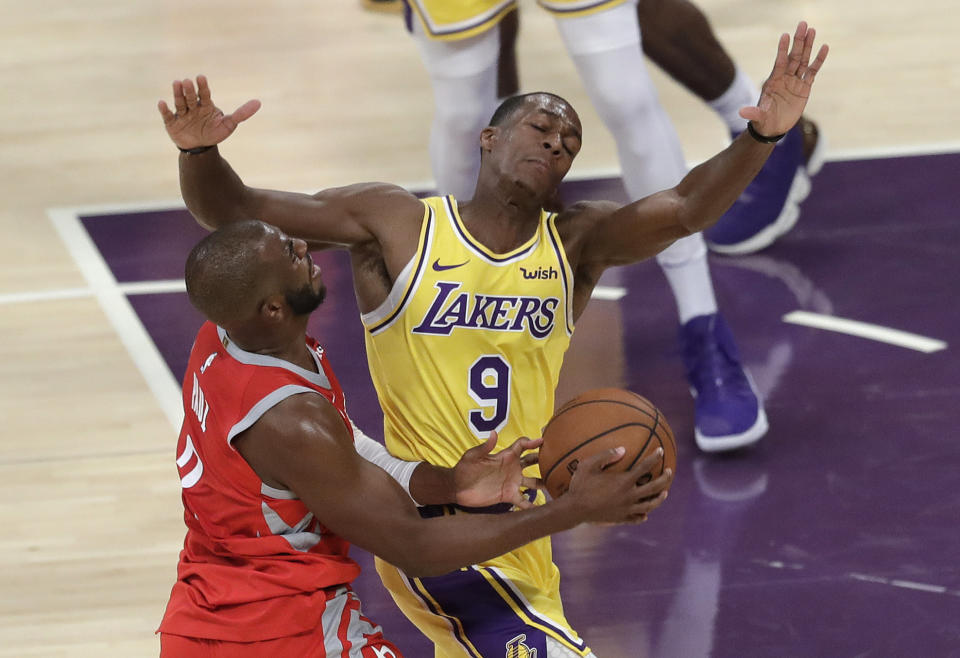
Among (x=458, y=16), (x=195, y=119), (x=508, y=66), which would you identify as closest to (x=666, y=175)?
(x=458, y=16)

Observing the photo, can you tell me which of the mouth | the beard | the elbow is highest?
the beard

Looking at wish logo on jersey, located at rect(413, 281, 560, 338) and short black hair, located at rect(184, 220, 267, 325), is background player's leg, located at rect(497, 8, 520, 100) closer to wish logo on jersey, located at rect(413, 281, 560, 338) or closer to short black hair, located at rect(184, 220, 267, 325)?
wish logo on jersey, located at rect(413, 281, 560, 338)

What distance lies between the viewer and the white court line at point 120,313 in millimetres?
5434

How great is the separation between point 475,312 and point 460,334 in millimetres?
67

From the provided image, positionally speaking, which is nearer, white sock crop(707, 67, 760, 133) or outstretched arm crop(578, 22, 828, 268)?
outstretched arm crop(578, 22, 828, 268)

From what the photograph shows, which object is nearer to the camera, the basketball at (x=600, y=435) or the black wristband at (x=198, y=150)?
the basketball at (x=600, y=435)

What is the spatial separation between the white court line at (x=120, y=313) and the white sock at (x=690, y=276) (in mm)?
1876

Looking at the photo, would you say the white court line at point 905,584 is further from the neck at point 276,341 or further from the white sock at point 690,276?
the neck at point 276,341

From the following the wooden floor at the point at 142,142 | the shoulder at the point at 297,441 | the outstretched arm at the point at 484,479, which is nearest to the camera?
the shoulder at the point at 297,441

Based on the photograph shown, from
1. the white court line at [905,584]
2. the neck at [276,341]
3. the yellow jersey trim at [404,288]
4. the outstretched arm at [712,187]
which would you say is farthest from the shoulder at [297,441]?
the white court line at [905,584]

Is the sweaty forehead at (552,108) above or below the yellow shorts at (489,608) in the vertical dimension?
above

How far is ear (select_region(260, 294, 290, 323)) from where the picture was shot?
301 cm

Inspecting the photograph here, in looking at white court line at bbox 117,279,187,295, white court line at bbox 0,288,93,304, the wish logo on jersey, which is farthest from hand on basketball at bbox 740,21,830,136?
white court line at bbox 0,288,93,304

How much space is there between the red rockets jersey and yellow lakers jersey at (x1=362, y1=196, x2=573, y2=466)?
45 centimetres
